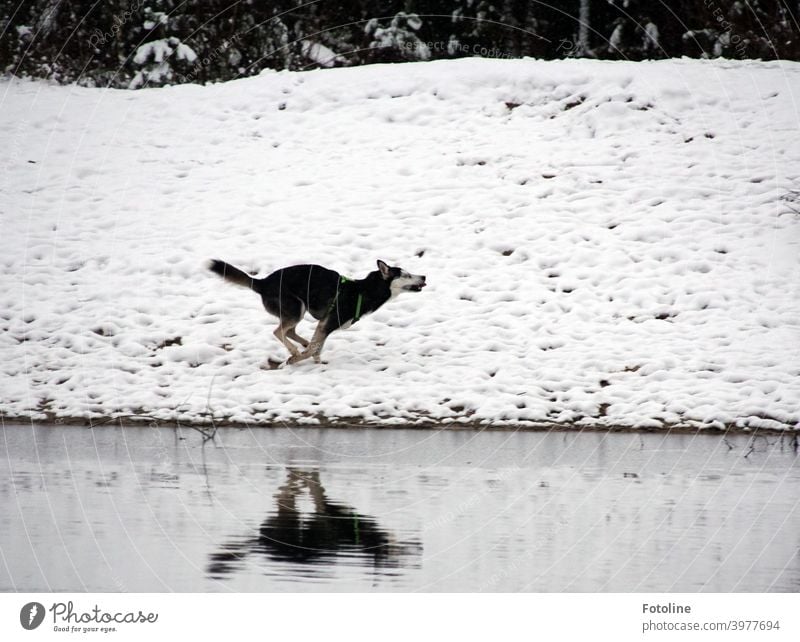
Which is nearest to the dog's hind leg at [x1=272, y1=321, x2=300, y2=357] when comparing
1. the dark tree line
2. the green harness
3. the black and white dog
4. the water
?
the black and white dog

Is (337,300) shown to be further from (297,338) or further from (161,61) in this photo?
(161,61)

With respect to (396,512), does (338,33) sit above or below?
above

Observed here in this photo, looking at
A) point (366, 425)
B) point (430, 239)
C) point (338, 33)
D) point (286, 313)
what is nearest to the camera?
point (366, 425)

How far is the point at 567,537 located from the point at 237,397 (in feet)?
16.5

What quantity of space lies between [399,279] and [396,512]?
5.15m

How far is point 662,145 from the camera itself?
16.4 metres


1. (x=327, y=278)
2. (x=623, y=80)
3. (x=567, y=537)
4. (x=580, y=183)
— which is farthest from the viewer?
(x=623, y=80)

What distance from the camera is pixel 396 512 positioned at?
19.3ft

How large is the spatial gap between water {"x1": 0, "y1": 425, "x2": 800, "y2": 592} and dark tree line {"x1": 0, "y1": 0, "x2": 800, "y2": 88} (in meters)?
14.4

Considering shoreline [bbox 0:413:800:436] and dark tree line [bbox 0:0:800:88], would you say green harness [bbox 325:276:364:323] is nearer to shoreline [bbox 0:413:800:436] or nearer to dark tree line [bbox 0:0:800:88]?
shoreline [bbox 0:413:800:436]

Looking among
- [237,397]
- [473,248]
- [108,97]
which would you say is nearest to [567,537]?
[237,397]

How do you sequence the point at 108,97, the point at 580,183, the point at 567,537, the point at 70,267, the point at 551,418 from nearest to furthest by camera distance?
the point at 567,537
the point at 551,418
the point at 70,267
the point at 580,183
the point at 108,97

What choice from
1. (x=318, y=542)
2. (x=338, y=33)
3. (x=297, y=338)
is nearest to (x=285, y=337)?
(x=297, y=338)

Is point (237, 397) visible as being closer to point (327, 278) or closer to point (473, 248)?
point (327, 278)
